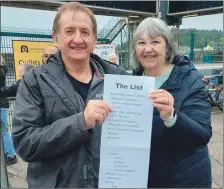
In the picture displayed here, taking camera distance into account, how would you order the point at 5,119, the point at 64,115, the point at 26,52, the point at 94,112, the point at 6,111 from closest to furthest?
1. the point at 94,112
2. the point at 64,115
3. the point at 6,111
4. the point at 5,119
5. the point at 26,52

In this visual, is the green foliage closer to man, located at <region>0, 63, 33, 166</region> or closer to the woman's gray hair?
man, located at <region>0, 63, 33, 166</region>

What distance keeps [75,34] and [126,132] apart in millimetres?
510

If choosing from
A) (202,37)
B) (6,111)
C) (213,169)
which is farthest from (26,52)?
(202,37)

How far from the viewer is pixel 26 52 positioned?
5223 millimetres

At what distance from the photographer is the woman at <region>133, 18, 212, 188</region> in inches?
60.1

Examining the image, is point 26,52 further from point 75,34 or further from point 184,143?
point 184,143

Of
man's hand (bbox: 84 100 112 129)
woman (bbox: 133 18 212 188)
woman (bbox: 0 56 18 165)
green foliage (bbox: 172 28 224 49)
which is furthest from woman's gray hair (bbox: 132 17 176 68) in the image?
green foliage (bbox: 172 28 224 49)

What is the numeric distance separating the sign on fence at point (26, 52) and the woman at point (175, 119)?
3.69 metres

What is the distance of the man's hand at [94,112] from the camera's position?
1214 millimetres

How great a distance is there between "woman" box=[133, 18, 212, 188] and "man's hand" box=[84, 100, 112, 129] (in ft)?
1.10

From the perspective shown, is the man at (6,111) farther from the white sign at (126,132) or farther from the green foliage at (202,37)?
the green foliage at (202,37)

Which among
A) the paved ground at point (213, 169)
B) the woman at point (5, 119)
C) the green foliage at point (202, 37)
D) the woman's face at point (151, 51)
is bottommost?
the paved ground at point (213, 169)

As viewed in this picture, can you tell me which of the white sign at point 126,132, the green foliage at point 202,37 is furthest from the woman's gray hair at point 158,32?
the green foliage at point 202,37

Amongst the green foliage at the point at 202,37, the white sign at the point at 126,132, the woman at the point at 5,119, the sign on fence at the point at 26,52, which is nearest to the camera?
the white sign at the point at 126,132
